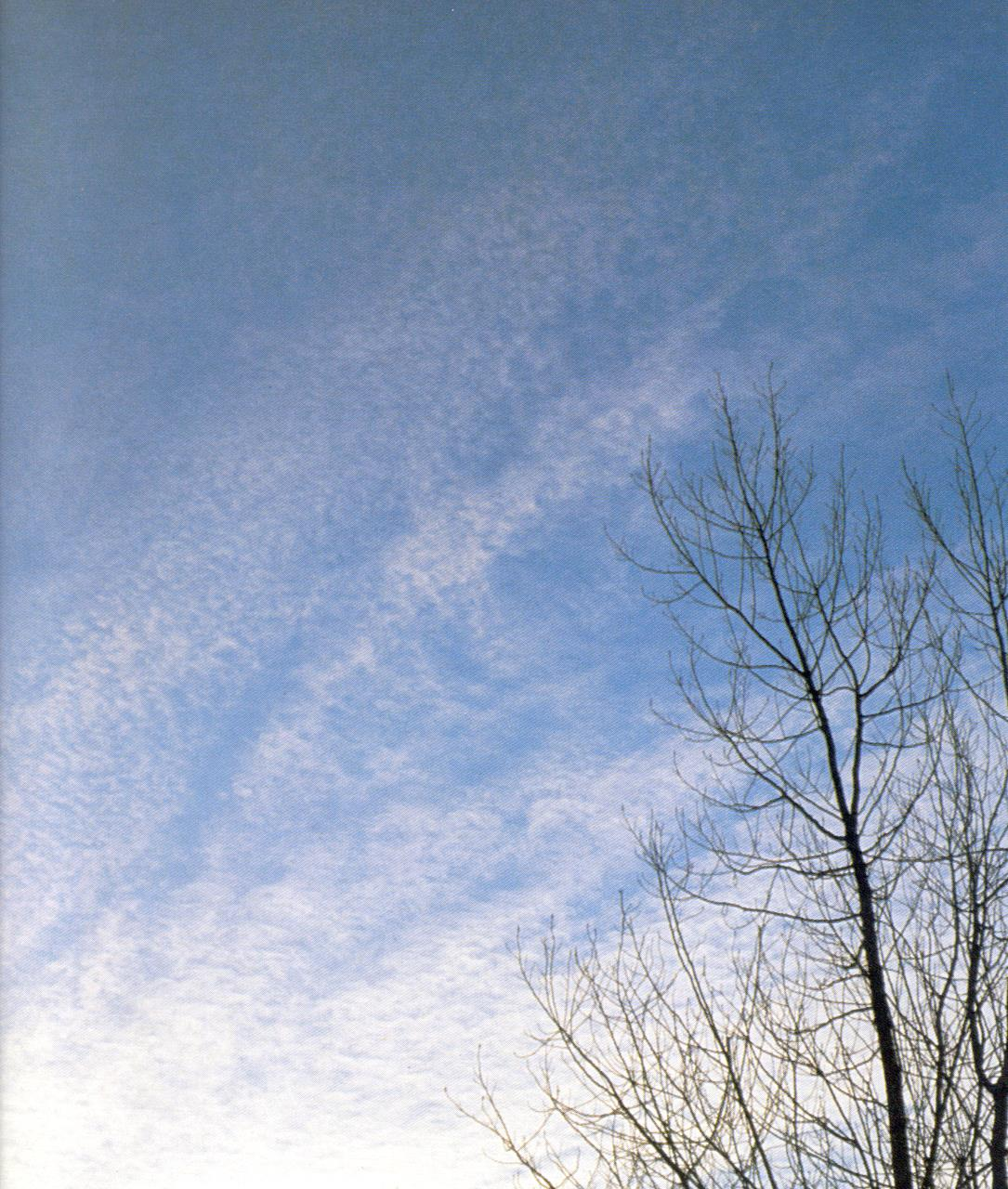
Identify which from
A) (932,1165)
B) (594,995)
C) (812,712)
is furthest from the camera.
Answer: (594,995)

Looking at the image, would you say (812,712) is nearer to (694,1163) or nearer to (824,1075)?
(824,1075)

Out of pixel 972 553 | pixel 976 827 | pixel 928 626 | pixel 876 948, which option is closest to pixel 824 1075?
pixel 876 948

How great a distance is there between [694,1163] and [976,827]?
1745mm

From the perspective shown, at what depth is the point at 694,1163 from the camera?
3.97 metres

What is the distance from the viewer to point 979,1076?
395 cm

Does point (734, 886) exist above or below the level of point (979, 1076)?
above

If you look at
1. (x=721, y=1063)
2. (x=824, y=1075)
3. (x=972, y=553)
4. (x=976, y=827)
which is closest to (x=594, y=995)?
(x=721, y=1063)

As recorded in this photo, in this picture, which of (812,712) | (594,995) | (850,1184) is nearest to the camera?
(850,1184)

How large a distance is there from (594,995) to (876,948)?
4.46 ft

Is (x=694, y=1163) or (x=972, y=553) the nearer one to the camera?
(x=694, y=1163)

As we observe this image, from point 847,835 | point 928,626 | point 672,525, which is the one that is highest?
point 672,525

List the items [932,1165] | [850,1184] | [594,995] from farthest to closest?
[594,995] → [850,1184] → [932,1165]

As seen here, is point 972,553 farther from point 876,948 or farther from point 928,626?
point 876,948

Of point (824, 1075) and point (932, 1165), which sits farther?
point (824, 1075)
